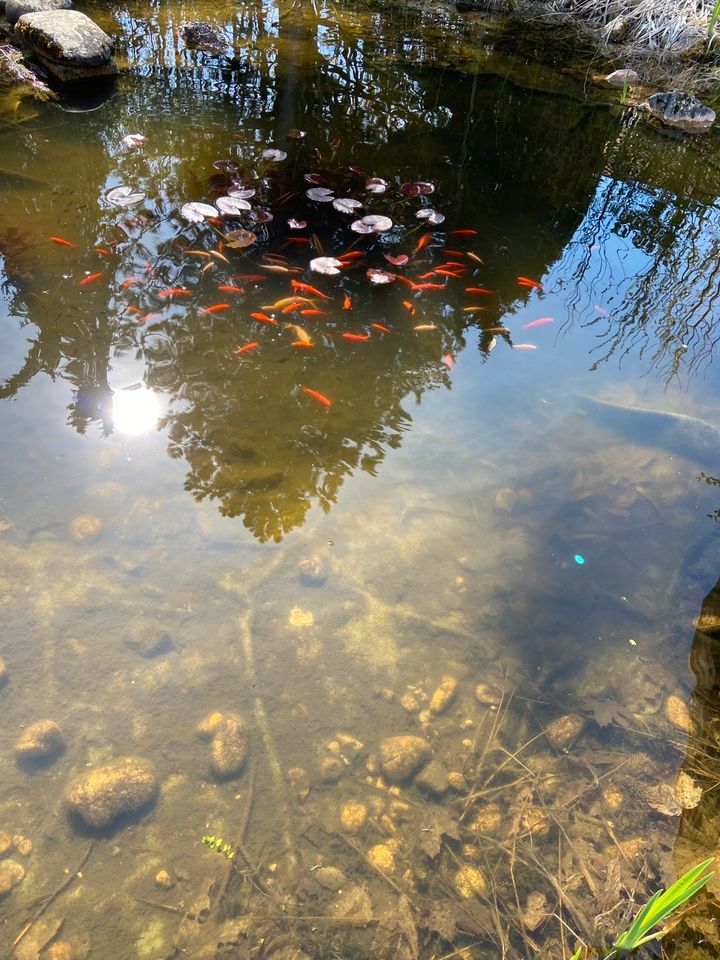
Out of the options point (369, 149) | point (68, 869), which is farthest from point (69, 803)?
point (369, 149)

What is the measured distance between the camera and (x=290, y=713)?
253 centimetres

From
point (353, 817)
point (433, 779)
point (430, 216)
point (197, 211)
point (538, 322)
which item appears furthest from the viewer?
point (430, 216)

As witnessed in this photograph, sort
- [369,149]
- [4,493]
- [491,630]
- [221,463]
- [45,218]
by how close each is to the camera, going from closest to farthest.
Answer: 1. [491,630]
2. [4,493]
3. [221,463]
4. [45,218]
5. [369,149]

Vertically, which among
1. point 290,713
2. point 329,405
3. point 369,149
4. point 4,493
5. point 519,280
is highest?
point 369,149

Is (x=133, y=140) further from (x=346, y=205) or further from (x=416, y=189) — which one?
(x=416, y=189)

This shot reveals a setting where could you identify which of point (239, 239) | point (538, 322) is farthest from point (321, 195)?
point (538, 322)

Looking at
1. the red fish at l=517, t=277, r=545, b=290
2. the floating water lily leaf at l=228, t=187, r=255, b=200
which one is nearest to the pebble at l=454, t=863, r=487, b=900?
the red fish at l=517, t=277, r=545, b=290

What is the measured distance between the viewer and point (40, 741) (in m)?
2.33

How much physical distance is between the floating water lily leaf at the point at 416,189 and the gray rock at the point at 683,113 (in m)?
4.54

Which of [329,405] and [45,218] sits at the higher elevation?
[45,218]

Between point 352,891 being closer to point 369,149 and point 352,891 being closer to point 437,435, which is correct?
point 437,435

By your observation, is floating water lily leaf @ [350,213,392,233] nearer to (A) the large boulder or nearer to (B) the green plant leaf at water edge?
(A) the large boulder

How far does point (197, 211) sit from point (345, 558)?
3.16m

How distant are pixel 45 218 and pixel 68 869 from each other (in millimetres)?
4391
